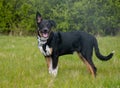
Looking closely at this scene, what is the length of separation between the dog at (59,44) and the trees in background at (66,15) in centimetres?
1149

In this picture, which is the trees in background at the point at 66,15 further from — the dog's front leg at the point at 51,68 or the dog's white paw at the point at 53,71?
the dog's white paw at the point at 53,71

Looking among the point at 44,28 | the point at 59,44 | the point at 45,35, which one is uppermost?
the point at 44,28

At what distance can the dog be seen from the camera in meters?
7.68

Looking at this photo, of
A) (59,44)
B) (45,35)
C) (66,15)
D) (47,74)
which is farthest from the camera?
(66,15)

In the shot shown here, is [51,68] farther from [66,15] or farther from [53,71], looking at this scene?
[66,15]

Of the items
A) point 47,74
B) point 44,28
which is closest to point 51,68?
point 47,74

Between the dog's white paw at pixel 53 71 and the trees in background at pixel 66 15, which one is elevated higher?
the dog's white paw at pixel 53 71

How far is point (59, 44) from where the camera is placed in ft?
25.9

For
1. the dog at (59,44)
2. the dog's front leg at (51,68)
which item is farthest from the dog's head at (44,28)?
the dog's front leg at (51,68)

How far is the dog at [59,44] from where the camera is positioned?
25.2 ft

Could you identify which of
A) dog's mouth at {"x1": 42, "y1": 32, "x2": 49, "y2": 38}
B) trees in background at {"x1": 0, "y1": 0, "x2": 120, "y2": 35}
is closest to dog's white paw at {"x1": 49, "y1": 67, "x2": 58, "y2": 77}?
dog's mouth at {"x1": 42, "y1": 32, "x2": 49, "y2": 38}

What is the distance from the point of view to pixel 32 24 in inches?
779

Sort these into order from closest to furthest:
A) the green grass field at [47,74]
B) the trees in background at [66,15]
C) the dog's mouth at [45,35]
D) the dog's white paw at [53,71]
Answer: the green grass field at [47,74]
the dog's white paw at [53,71]
the dog's mouth at [45,35]
the trees in background at [66,15]

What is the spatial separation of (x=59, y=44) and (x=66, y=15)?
11.9 m
